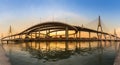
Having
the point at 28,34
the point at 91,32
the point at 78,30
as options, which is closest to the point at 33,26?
the point at 28,34

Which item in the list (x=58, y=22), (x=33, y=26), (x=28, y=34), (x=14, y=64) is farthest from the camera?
(x=28, y=34)

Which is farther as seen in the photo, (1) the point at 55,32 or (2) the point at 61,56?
(1) the point at 55,32

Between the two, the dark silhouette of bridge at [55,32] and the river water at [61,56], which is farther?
the dark silhouette of bridge at [55,32]

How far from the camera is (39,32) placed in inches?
5792

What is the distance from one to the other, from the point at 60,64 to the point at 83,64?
2.79 metres

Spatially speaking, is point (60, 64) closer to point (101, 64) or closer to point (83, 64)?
point (83, 64)

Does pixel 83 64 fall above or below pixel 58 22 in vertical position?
below

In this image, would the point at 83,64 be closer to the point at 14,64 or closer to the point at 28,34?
the point at 14,64

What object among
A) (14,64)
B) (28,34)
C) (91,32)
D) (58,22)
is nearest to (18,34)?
(28,34)

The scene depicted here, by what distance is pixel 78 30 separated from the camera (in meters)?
127

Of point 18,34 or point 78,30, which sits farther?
point 18,34

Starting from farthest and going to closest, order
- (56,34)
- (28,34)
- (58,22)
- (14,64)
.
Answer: (56,34), (28,34), (58,22), (14,64)

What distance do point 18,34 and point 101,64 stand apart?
390 feet

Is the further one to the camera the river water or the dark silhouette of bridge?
the dark silhouette of bridge
